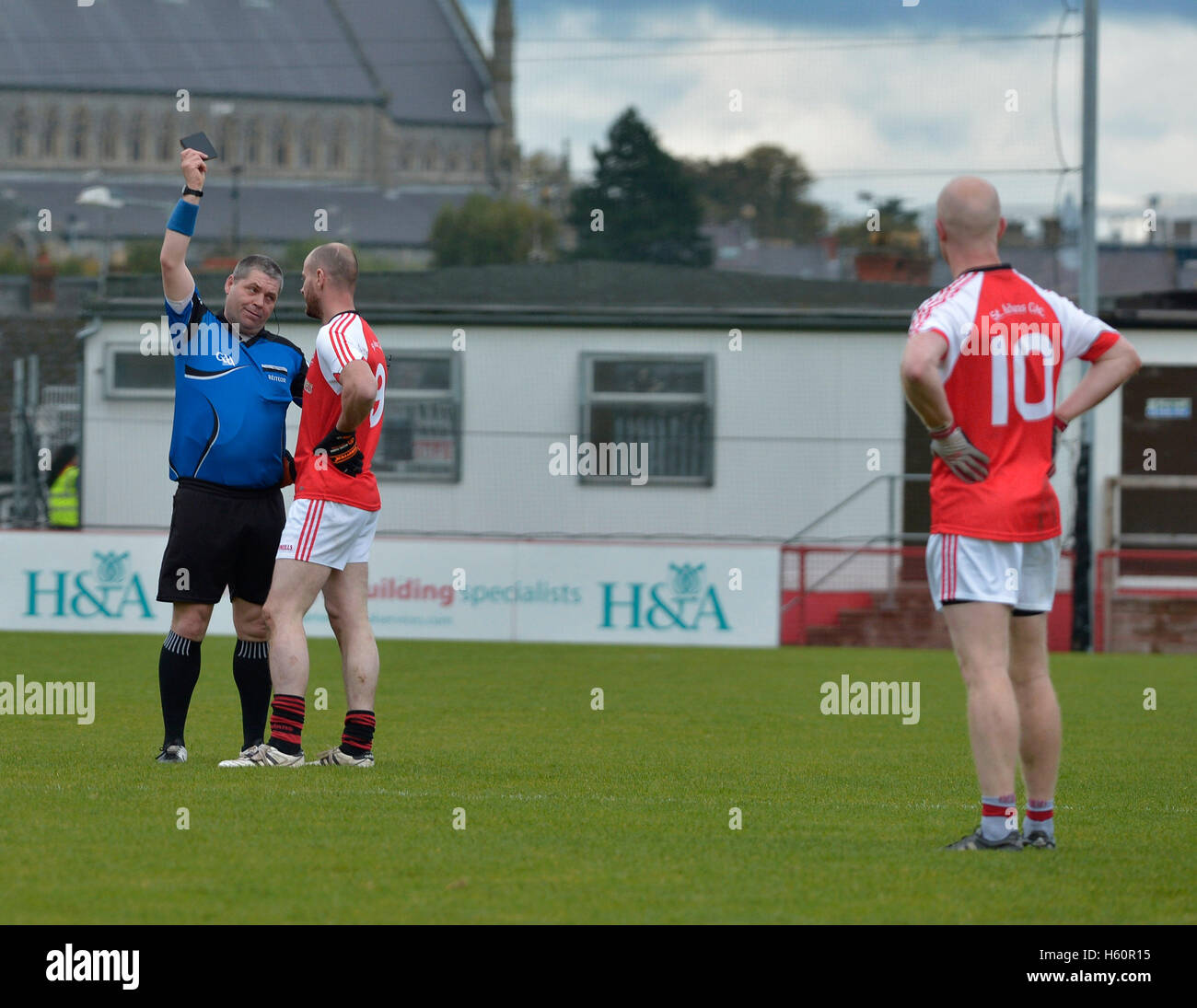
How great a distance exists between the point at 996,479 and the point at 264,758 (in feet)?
10.6

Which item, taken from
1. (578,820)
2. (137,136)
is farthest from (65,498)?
(137,136)

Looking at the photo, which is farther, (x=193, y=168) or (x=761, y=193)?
(x=761, y=193)

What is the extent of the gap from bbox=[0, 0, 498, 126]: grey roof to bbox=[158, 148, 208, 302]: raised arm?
18519mm

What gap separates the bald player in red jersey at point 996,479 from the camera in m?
5.22

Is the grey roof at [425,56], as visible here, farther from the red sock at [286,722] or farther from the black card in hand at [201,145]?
the red sock at [286,722]

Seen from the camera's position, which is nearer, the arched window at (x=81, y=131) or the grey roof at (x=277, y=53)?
the grey roof at (x=277, y=53)

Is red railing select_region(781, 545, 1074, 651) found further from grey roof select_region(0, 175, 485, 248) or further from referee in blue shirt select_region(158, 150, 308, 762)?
referee in blue shirt select_region(158, 150, 308, 762)

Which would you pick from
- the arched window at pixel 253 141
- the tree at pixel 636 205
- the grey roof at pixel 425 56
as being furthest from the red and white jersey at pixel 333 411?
the arched window at pixel 253 141

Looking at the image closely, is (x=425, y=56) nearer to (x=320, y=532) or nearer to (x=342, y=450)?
(x=342, y=450)

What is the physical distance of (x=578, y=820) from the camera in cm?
590

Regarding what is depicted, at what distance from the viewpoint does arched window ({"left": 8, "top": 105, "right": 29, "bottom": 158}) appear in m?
38.7

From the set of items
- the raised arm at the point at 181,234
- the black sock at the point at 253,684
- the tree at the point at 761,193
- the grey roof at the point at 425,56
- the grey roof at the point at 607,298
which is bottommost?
the black sock at the point at 253,684

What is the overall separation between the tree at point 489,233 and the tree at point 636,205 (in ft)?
1.84

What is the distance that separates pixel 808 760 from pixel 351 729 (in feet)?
7.28
